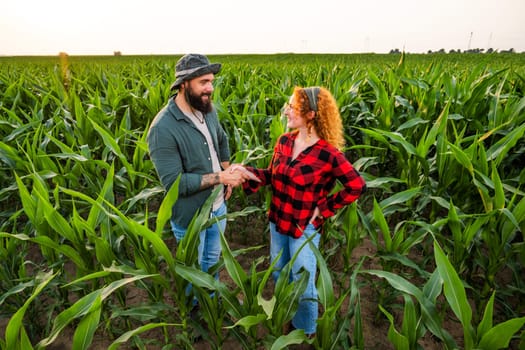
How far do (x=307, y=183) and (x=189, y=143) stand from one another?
0.69 m

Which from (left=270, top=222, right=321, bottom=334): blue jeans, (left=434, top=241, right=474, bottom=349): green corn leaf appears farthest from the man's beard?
(left=434, top=241, right=474, bottom=349): green corn leaf

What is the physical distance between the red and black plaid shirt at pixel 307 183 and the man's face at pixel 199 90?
49 centimetres

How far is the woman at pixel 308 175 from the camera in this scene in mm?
1536

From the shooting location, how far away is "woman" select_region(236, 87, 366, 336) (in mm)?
1536

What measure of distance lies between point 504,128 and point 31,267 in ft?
12.5

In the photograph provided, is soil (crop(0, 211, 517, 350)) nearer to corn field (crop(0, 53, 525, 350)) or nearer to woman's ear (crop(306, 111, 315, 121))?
corn field (crop(0, 53, 525, 350))

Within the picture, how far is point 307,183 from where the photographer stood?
156cm

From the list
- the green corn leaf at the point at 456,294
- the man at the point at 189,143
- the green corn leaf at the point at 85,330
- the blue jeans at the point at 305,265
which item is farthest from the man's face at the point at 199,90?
the green corn leaf at the point at 456,294

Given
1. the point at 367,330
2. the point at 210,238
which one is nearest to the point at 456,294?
the point at 367,330

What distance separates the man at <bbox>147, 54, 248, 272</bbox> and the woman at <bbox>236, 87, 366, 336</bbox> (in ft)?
0.91

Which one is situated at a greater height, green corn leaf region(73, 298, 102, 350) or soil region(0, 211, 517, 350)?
green corn leaf region(73, 298, 102, 350)

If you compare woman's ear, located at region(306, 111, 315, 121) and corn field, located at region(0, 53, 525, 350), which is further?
woman's ear, located at region(306, 111, 315, 121)

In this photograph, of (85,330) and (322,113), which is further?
(322,113)

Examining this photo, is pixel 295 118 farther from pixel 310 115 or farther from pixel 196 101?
pixel 196 101
